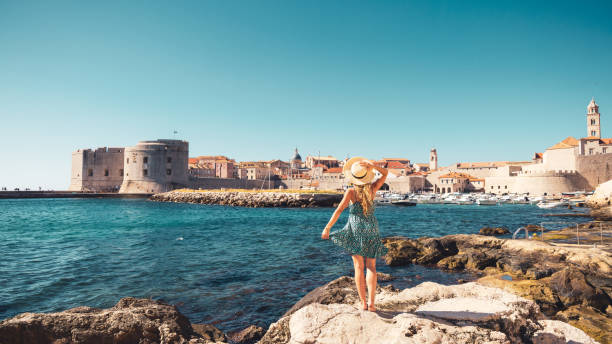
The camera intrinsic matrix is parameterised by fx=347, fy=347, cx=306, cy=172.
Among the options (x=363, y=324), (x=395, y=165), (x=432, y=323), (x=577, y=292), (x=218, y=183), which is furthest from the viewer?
(x=395, y=165)

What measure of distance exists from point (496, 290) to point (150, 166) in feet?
192

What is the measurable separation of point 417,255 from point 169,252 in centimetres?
892

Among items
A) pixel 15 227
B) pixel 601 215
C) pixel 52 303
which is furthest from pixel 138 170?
pixel 601 215

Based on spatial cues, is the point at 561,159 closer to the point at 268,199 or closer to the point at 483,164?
the point at 483,164

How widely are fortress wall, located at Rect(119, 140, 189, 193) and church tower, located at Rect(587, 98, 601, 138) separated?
80548 mm

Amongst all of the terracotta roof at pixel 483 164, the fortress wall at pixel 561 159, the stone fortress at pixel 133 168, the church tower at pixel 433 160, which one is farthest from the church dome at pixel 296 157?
the fortress wall at pixel 561 159

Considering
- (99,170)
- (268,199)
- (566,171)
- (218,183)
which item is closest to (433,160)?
(566,171)

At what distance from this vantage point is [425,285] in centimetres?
548

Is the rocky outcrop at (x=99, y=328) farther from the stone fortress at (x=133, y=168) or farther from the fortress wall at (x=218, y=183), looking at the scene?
the fortress wall at (x=218, y=183)

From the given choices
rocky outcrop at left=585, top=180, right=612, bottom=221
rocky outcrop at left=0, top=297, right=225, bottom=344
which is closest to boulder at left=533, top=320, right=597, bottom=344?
rocky outcrop at left=0, top=297, right=225, bottom=344

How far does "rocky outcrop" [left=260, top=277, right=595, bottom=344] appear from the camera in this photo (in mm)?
3598

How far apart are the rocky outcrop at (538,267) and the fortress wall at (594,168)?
52976 mm

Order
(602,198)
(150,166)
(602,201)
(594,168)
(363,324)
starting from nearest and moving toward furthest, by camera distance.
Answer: (363,324), (602,201), (602,198), (594,168), (150,166)

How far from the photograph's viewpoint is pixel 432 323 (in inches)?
145
